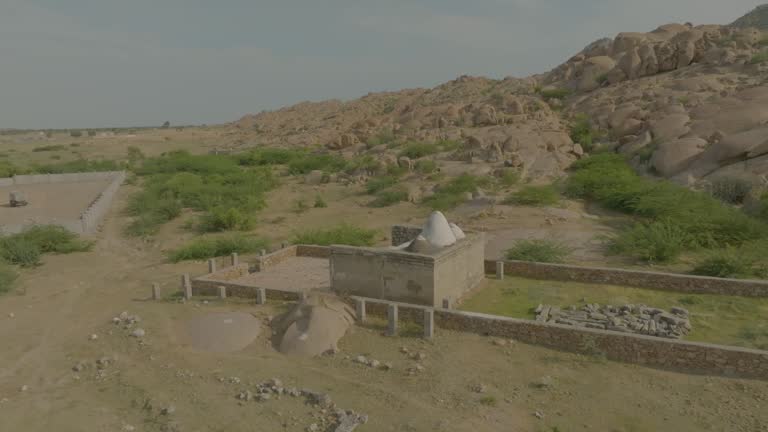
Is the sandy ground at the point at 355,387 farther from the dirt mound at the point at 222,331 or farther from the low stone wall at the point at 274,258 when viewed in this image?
the low stone wall at the point at 274,258

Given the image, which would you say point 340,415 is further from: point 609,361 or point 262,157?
point 262,157

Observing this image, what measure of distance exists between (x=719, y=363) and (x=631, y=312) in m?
2.35

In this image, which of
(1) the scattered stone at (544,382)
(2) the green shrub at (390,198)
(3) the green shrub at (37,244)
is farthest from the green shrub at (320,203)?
(1) the scattered stone at (544,382)

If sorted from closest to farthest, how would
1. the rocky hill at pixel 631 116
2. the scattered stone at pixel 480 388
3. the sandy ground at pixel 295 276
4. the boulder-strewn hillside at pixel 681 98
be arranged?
the scattered stone at pixel 480 388, the sandy ground at pixel 295 276, the boulder-strewn hillside at pixel 681 98, the rocky hill at pixel 631 116

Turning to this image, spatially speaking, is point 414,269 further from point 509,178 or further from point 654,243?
point 509,178

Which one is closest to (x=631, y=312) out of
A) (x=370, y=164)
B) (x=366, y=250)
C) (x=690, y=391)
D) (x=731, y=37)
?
(x=690, y=391)

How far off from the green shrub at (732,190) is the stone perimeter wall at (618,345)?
40.1 feet

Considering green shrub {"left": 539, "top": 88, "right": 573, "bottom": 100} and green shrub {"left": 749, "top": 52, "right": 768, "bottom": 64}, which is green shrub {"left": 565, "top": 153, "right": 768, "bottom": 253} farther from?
green shrub {"left": 539, "top": 88, "right": 573, "bottom": 100}

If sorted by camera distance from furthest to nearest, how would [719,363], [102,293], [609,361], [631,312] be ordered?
[102,293] < [631,312] < [609,361] < [719,363]

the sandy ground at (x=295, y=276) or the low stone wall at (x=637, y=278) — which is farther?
the sandy ground at (x=295, y=276)

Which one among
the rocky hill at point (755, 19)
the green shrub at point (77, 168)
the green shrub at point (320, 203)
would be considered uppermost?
the rocky hill at point (755, 19)

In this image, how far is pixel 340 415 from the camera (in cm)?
686

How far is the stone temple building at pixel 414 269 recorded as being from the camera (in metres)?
10.0

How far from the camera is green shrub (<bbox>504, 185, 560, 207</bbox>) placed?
65.1 ft
